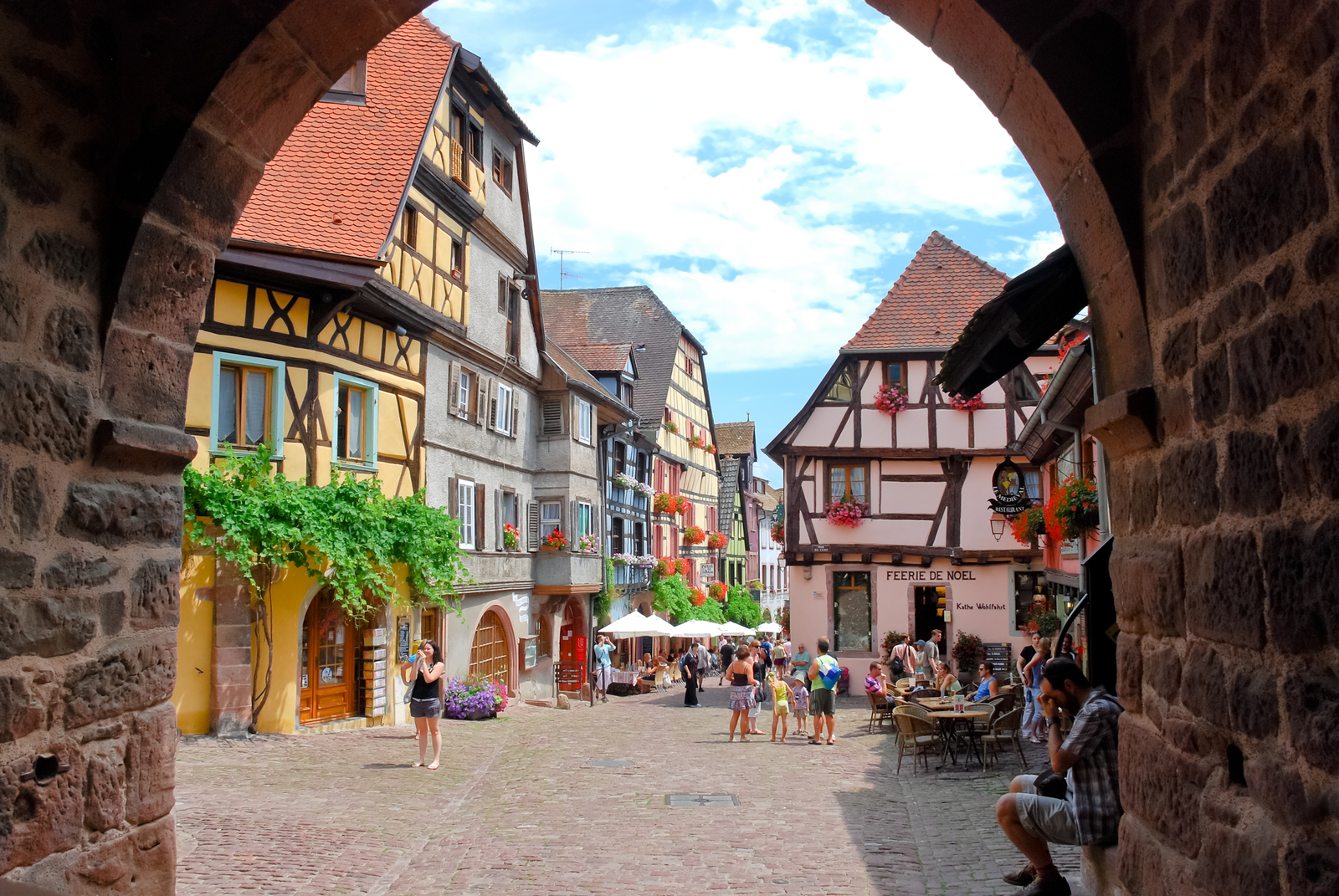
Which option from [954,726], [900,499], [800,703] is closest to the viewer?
[954,726]

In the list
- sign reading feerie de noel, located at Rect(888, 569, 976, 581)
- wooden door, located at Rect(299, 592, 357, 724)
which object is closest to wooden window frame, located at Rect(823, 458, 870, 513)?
sign reading feerie de noel, located at Rect(888, 569, 976, 581)

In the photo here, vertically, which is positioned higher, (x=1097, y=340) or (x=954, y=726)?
(x=1097, y=340)

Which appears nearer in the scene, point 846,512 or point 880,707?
point 880,707

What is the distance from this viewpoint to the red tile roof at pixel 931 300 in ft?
78.1

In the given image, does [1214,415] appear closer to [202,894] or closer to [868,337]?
[202,894]

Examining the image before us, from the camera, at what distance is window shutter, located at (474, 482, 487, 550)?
69.2ft

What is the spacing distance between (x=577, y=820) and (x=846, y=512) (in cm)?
1489

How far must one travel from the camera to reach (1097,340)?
3469 millimetres

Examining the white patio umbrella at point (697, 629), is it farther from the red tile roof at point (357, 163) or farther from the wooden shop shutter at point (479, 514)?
the red tile roof at point (357, 163)

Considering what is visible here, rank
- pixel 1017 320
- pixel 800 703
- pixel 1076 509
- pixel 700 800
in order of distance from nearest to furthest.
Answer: pixel 1017 320 < pixel 700 800 < pixel 1076 509 < pixel 800 703

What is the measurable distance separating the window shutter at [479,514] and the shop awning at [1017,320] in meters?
16.4

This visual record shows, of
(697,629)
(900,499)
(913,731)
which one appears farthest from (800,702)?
(697,629)

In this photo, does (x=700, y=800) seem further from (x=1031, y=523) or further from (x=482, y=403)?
(x=482, y=403)

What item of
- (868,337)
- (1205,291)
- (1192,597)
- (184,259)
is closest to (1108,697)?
(1192,597)
